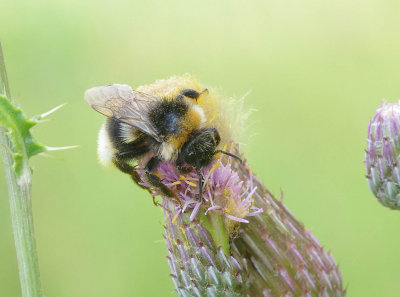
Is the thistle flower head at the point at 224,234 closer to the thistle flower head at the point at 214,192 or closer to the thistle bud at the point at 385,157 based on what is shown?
→ the thistle flower head at the point at 214,192

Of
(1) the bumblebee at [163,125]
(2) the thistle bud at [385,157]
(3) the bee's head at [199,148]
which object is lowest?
(2) the thistle bud at [385,157]

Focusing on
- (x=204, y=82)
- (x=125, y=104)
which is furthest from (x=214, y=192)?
(x=204, y=82)

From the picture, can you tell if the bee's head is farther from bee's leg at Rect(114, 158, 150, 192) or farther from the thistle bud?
the thistle bud

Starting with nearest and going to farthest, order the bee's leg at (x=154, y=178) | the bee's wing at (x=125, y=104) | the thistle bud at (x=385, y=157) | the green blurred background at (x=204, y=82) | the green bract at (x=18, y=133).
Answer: the green bract at (x=18, y=133) → the bee's wing at (x=125, y=104) → the bee's leg at (x=154, y=178) → the thistle bud at (x=385, y=157) → the green blurred background at (x=204, y=82)

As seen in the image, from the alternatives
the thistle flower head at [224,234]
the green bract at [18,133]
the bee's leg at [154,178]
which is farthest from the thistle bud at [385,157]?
the green bract at [18,133]

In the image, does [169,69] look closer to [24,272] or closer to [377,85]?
[377,85]

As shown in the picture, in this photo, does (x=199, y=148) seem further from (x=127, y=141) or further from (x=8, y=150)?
(x=8, y=150)
